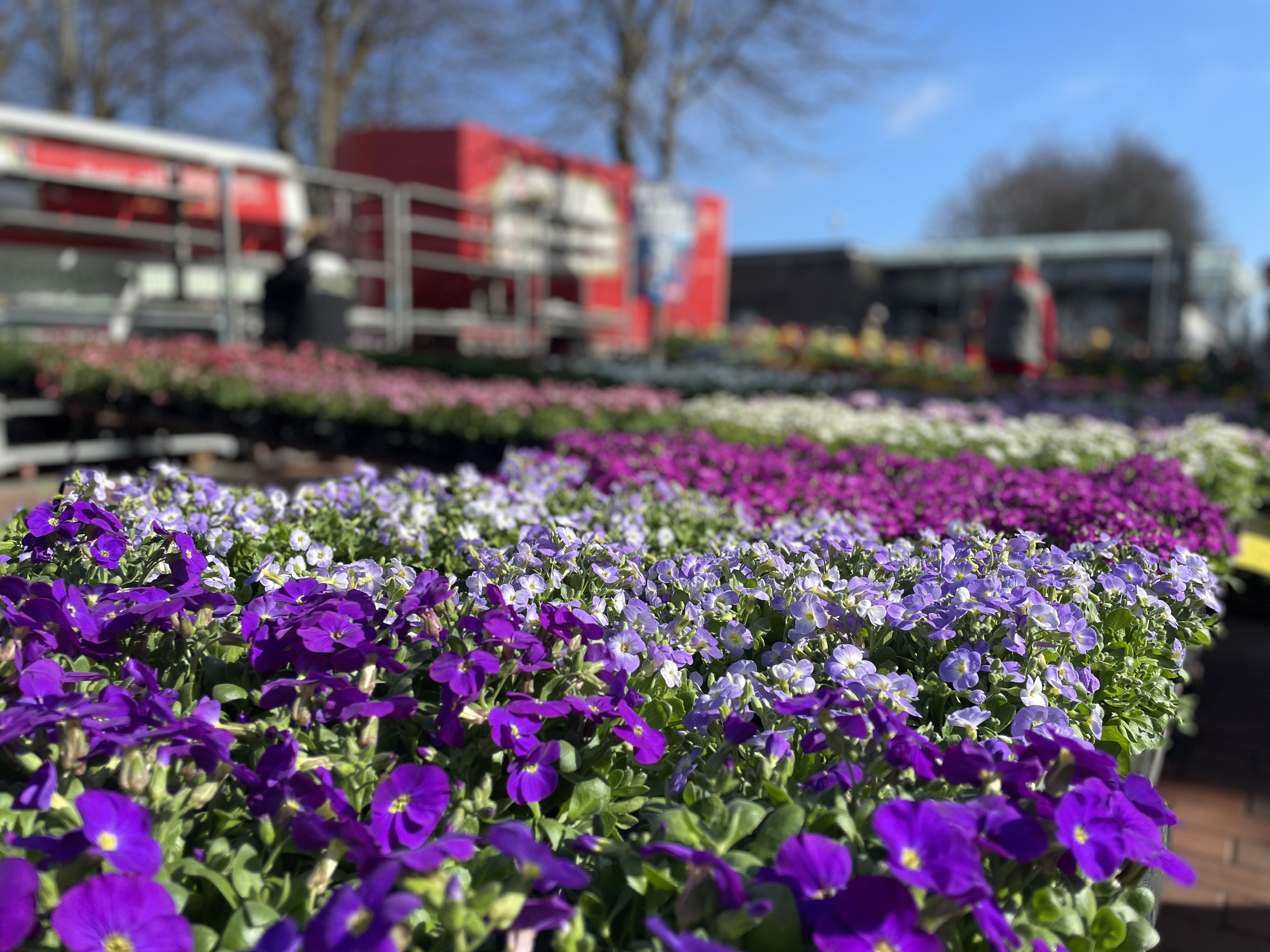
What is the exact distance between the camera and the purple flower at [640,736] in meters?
1.31

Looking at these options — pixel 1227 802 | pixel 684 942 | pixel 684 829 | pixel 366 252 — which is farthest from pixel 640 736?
pixel 366 252

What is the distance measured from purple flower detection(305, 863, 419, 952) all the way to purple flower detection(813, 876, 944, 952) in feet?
1.31

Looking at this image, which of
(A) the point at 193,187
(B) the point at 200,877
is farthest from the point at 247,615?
(A) the point at 193,187

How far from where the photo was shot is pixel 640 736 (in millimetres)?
1332

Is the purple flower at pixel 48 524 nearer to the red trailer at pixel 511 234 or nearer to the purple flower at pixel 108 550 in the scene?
the purple flower at pixel 108 550

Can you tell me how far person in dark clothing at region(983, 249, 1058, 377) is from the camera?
1062 centimetres

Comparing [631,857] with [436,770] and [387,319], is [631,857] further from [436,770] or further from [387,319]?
[387,319]

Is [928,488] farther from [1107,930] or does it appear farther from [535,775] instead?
[535,775]

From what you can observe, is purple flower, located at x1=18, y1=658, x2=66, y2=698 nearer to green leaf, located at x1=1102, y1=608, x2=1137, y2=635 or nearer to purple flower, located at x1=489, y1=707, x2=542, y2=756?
purple flower, located at x1=489, y1=707, x2=542, y2=756


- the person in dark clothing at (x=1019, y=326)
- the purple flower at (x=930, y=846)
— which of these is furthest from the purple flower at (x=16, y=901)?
the person in dark clothing at (x=1019, y=326)

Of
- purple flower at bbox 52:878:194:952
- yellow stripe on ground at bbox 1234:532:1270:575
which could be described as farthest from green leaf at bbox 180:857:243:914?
yellow stripe on ground at bbox 1234:532:1270:575

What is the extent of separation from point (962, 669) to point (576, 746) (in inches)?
24.3

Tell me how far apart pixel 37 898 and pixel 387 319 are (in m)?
12.7

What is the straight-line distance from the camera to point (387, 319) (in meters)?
13.1
